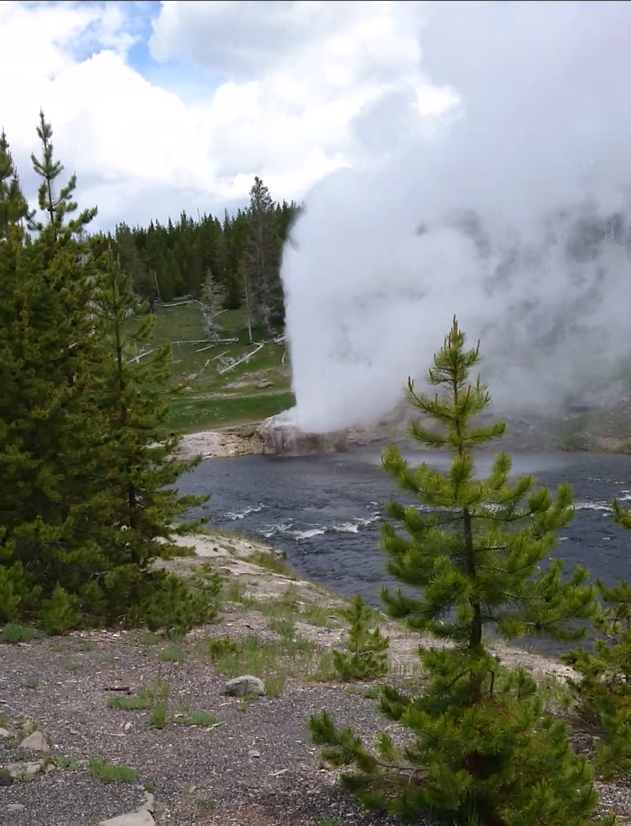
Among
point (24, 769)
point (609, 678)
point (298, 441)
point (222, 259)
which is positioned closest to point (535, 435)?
point (298, 441)

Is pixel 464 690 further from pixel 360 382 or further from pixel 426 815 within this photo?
pixel 360 382

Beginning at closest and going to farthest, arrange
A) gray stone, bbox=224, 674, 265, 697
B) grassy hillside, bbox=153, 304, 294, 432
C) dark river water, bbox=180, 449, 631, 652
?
gray stone, bbox=224, 674, 265, 697
dark river water, bbox=180, 449, 631, 652
grassy hillside, bbox=153, 304, 294, 432

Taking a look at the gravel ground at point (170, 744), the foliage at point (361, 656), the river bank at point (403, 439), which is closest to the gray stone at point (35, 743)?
the gravel ground at point (170, 744)

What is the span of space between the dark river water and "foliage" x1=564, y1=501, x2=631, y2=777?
8.35m

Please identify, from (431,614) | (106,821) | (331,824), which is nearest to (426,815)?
(331,824)

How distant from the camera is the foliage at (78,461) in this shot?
611 inches

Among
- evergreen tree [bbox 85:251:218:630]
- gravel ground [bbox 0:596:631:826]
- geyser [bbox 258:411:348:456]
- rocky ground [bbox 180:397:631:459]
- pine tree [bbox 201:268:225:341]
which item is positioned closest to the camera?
gravel ground [bbox 0:596:631:826]

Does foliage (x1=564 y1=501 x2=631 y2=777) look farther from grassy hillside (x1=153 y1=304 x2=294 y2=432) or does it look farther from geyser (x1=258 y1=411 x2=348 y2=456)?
grassy hillside (x1=153 y1=304 x2=294 y2=432)

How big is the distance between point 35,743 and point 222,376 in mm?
66327

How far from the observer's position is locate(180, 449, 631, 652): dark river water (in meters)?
25.0

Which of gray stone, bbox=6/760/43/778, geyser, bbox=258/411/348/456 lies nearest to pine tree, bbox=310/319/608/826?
gray stone, bbox=6/760/43/778

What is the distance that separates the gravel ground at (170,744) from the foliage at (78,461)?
1922 mm

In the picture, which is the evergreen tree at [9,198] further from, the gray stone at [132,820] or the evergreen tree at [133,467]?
the gray stone at [132,820]

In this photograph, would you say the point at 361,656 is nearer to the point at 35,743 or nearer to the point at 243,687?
the point at 243,687
